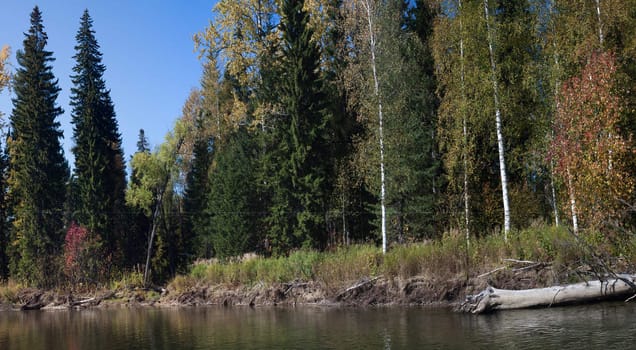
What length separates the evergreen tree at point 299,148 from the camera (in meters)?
36.8

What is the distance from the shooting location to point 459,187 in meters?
31.8

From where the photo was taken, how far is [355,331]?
57.9 ft

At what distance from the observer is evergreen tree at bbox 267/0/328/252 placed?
121 feet

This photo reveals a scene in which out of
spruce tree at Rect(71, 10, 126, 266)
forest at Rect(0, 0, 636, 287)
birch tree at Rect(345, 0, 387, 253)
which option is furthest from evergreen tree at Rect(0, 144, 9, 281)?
birch tree at Rect(345, 0, 387, 253)

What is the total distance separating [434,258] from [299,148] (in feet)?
49.6

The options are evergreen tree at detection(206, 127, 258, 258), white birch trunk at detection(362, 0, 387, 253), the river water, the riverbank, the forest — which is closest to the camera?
the river water

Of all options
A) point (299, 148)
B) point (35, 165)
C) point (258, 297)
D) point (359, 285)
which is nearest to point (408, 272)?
point (359, 285)

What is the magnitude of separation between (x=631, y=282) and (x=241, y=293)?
21.9 metres

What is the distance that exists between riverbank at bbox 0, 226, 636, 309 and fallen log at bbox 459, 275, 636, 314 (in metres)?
0.77

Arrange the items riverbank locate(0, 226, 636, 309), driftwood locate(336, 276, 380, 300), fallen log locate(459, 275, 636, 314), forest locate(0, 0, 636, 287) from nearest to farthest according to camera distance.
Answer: fallen log locate(459, 275, 636, 314) → riverbank locate(0, 226, 636, 309) → forest locate(0, 0, 636, 287) → driftwood locate(336, 276, 380, 300)

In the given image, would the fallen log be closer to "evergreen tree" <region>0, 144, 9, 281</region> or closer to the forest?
→ the forest

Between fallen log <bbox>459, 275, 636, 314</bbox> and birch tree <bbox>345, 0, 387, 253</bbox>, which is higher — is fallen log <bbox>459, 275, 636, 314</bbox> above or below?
below

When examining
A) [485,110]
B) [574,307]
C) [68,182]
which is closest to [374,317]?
[574,307]

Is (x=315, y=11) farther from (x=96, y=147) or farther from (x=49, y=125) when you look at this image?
(x=49, y=125)
